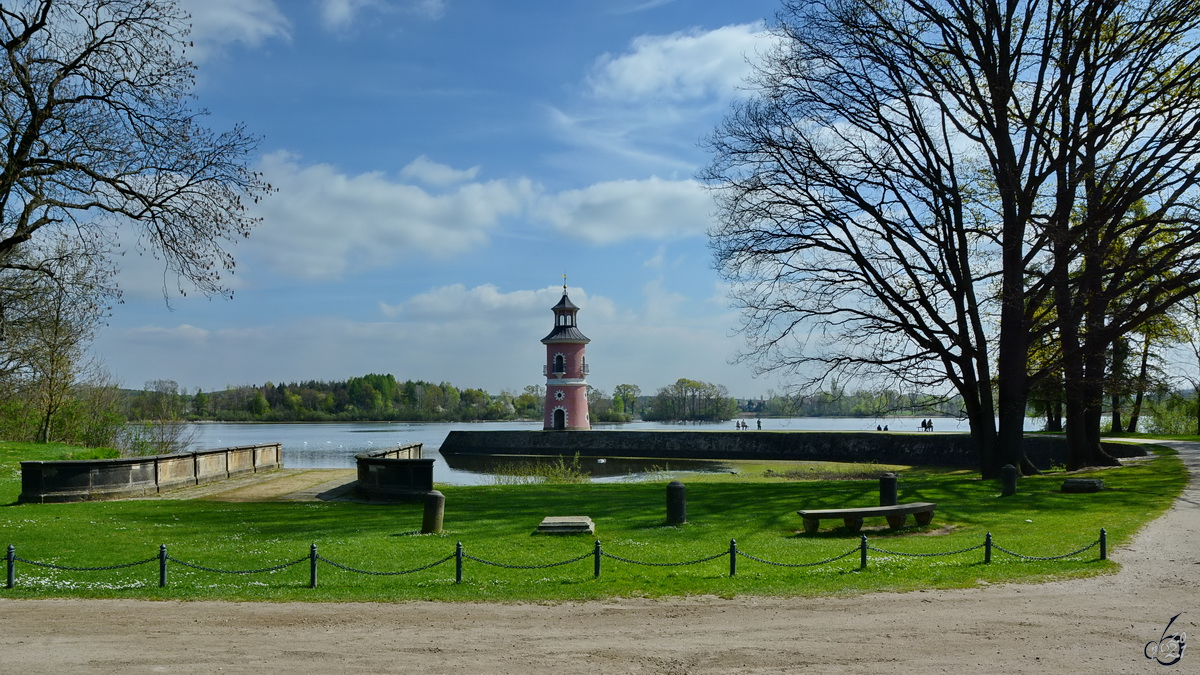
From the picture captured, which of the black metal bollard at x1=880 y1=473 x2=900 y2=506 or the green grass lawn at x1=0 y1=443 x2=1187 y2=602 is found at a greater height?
the black metal bollard at x1=880 y1=473 x2=900 y2=506

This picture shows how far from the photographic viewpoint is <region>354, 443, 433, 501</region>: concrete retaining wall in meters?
20.3

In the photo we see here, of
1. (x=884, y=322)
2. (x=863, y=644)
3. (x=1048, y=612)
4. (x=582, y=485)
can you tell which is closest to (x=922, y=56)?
(x=884, y=322)

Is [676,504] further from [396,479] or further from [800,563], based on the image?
[396,479]

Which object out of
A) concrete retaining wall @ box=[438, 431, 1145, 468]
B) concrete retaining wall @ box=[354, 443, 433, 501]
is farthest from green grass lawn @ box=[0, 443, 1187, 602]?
concrete retaining wall @ box=[438, 431, 1145, 468]

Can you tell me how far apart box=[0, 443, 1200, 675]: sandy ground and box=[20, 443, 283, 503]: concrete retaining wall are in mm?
10573

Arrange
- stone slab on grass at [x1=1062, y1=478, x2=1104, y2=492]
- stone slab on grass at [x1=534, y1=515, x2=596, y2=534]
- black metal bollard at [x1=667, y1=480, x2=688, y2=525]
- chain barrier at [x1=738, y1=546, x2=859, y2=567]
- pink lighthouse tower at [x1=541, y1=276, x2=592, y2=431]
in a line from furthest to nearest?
pink lighthouse tower at [x1=541, y1=276, x2=592, y2=431]
stone slab on grass at [x1=1062, y1=478, x2=1104, y2=492]
black metal bollard at [x1=667, y1=480, x2=688, y2=525]
stone slab on grass at [x1=534, y1=515, x2=596, y2=534]
chain barrier at [x1=738, y1=546, x2=859, y2=567]

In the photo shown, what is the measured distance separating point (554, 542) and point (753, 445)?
145 feet

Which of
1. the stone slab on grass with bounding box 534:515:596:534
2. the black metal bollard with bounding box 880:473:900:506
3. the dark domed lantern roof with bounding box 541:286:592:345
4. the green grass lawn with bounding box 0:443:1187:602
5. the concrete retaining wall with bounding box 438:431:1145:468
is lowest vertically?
the concrete retaining wall with bounding box 438:431:1145:468

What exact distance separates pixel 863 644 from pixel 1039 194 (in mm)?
21159

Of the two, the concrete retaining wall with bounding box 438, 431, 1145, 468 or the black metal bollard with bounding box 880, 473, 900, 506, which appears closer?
the black metal bollard with bounding box 880, 473, 900, 506

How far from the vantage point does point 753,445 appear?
56.8 metres

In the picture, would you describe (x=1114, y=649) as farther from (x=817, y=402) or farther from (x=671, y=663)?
(x=817, y=402)

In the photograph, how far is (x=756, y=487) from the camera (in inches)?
947

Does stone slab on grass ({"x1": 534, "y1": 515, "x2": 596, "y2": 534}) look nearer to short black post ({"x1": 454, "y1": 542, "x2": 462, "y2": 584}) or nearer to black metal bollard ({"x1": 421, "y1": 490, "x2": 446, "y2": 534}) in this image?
black metal bollard ({"x1": 421, "y1": 490, "x2": 446, "y2": 534})
